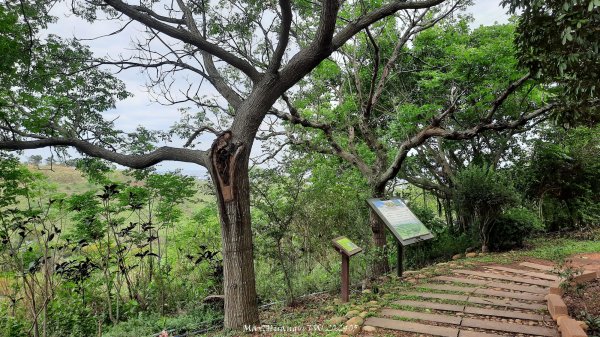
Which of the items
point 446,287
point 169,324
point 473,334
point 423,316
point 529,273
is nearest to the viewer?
point 473,334

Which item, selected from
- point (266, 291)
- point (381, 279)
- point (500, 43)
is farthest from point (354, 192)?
point (500, 43)

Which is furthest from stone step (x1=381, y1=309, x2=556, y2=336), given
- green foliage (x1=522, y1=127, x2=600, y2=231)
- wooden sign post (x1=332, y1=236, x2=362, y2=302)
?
green foliage (x1=522, y1=127, x2=600, y2=231)

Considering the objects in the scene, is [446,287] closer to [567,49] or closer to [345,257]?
[345,257]

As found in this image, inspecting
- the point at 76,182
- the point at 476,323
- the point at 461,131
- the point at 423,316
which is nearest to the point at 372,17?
the point at 461,131

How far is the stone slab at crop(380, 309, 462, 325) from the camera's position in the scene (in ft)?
12.0

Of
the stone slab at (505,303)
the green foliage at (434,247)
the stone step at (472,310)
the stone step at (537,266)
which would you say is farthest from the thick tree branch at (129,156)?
the stone step at (537,266)

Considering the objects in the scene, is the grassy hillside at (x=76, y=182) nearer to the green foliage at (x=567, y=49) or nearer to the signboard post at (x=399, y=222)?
the signboard post at (x=399, y=222)

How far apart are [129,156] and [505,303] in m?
4.71

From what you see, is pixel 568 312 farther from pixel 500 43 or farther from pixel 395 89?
pixel 395 89

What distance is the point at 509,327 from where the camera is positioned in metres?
3.47

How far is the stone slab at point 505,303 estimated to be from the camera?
3.99 meters

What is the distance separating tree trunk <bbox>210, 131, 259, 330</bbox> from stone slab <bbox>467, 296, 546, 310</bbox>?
2509 mm

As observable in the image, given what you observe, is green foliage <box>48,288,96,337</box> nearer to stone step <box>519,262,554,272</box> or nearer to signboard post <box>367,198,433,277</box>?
signboard post <box>367,198,433,277</box>

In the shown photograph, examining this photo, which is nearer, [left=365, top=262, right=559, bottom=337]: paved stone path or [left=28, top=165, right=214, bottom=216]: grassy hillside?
[left=365, top=262, right=559, bottom=337]: paved stone path
